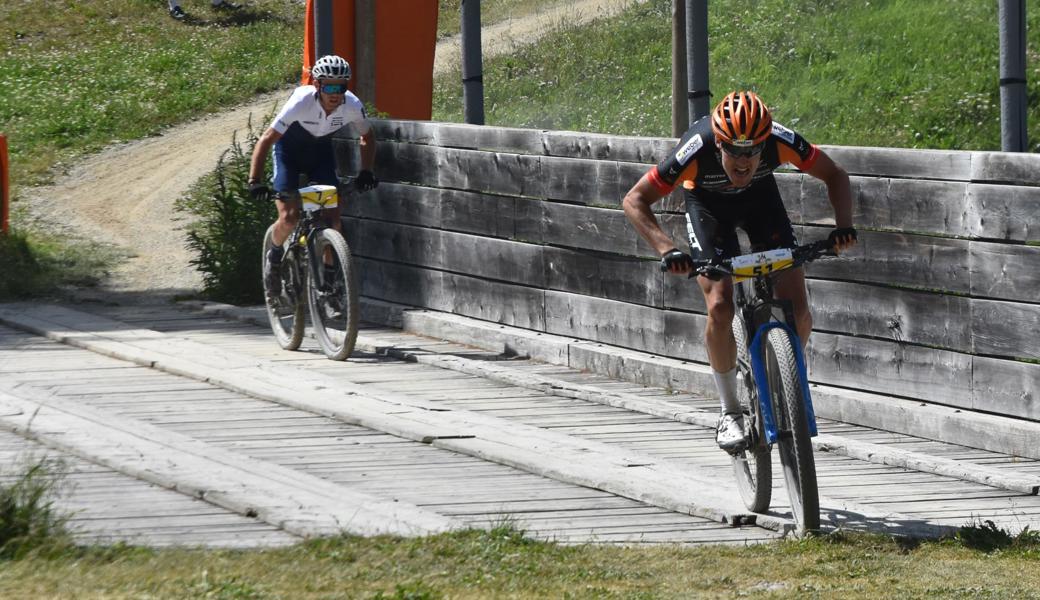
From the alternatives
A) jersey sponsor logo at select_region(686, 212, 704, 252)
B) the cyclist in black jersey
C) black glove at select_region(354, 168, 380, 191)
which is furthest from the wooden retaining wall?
jersey sponsor logo at select_region(686, 212, 704, 252)

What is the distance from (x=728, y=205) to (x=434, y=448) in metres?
2.06

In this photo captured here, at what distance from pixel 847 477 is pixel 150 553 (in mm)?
3343

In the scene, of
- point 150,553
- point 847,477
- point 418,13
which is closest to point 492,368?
point 847,477

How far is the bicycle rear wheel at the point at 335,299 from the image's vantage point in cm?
1127

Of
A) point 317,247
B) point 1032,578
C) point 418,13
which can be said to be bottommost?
point 1032,578

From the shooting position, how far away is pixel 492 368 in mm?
10727

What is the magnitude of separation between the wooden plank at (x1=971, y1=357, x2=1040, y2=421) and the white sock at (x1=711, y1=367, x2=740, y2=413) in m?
1.61

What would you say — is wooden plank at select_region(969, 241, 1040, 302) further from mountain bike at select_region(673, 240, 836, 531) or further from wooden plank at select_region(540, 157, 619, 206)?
wooden plank at select_region(540, 157, 619, 206)

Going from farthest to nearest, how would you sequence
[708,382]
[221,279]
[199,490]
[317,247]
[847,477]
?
[221,279] → [317,247] → [708,382] → [847,477] → [199,490]

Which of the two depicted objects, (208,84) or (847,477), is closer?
(847,477)

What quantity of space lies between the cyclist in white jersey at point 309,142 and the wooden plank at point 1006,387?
495cm

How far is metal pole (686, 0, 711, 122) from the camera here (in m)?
9.98

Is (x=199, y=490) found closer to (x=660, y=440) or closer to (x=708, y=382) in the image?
(x=660, y=440)

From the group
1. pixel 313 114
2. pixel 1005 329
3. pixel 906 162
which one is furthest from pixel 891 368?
pixel 313 114
